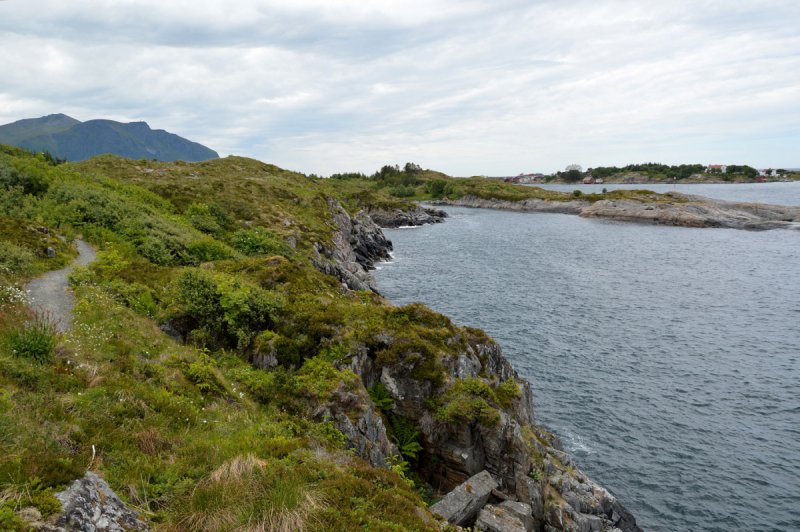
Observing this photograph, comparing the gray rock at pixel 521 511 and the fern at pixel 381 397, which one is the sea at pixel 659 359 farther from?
the fern at pixel 381 397

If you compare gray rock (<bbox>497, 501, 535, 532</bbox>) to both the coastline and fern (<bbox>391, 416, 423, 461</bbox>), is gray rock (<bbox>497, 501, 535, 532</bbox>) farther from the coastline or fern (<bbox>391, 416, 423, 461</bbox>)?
fern (<bbox>391, 416, 423, 461</bbox>)

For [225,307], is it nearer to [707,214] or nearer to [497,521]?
Answer: [497,521]

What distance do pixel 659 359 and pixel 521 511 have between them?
1115 inches

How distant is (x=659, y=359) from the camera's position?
34875mm

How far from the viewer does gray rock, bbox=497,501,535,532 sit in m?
14.3

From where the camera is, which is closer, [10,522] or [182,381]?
[10,522]

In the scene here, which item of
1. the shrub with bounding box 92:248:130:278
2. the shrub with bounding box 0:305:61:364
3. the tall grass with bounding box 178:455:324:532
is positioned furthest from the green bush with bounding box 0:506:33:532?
the shrub with bounding box 92:248:130:278

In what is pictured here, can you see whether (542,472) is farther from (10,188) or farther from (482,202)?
(482,202)

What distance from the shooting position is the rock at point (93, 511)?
584 cm

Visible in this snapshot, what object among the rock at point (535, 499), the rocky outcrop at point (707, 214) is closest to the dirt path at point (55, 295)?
the rock at point (535, 499)

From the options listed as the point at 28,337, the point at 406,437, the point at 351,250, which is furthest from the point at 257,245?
the point at 351,250

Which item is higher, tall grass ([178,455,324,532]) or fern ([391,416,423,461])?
tall grass ([178,455,324,532])

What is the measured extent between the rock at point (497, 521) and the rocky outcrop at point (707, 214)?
13931cm

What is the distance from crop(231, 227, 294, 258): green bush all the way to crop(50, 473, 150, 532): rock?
97.5 feet
